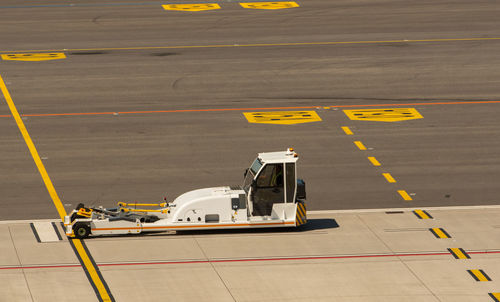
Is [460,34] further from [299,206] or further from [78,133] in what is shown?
[299,206]

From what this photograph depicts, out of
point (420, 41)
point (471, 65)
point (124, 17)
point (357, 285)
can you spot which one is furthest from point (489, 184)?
point (124, 17)

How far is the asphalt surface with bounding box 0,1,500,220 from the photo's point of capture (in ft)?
134

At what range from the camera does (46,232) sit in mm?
35406

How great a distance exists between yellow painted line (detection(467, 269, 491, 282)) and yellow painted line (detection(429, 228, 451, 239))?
297 cm

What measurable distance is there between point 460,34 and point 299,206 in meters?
33.5

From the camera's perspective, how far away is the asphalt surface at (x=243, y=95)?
40906 mm

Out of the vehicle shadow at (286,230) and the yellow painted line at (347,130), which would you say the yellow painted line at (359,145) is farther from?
the vehicle shadow at (286,230)

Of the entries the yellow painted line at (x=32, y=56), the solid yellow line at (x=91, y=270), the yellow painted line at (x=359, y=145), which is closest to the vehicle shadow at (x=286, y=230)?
the solid yellow line at (x=91, y=270)

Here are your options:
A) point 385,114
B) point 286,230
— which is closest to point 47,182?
point 286,230

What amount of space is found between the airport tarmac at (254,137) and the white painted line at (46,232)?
35 cm

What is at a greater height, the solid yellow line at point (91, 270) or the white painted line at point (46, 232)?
the white painted line at point (46, 232)

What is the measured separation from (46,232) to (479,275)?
46.1 feet

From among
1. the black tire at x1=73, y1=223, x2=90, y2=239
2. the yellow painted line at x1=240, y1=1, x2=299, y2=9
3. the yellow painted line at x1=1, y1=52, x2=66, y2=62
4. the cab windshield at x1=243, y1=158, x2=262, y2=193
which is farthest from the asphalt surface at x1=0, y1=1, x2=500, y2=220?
the cab windshield at x1=243, y1=158, x2=262, y2=193

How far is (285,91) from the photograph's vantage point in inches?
2106
